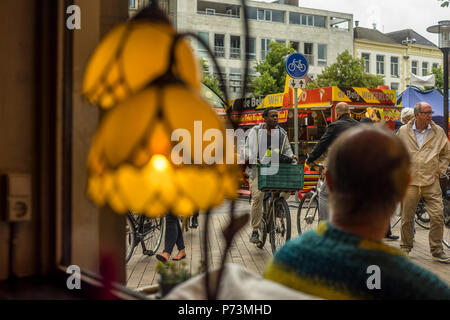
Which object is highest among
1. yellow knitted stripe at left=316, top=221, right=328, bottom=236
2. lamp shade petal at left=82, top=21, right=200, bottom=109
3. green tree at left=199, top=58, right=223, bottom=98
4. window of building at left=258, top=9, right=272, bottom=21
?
window of building at left=258, top=9, right=272, bottom=21

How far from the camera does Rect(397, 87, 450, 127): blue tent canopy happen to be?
59.4 ft

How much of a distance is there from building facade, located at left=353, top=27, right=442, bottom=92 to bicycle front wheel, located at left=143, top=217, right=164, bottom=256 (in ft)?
160

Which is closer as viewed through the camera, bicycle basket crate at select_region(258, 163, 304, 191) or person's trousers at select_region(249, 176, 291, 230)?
bicycle basket crate at select_region(258, 163, 304, 191)

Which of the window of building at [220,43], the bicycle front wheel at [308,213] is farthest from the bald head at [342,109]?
the window of building at [220,43]

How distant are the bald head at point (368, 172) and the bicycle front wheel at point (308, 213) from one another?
6090 mm

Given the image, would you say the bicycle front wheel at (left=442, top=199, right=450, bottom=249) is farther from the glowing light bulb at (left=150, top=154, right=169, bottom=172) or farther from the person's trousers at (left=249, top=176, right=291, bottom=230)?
the glowing light bulb at (left=150, top=154, right=169, bottom=172)

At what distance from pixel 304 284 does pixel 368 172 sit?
0.33 m

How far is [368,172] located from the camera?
1.39m

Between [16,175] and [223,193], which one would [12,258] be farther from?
[223,193]

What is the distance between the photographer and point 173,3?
9.61 ft

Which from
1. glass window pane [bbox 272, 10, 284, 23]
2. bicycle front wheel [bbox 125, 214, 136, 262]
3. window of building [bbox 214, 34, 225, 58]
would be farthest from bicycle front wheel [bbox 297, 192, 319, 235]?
glass window pane [bbox 272, 10, 284, 23]

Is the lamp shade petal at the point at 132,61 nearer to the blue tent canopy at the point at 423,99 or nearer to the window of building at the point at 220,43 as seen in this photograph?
the blue tent canopy at the point at 423,99

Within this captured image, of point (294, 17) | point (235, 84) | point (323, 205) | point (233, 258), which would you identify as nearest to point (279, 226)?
point (323, 205)

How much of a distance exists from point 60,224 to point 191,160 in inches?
63.5
